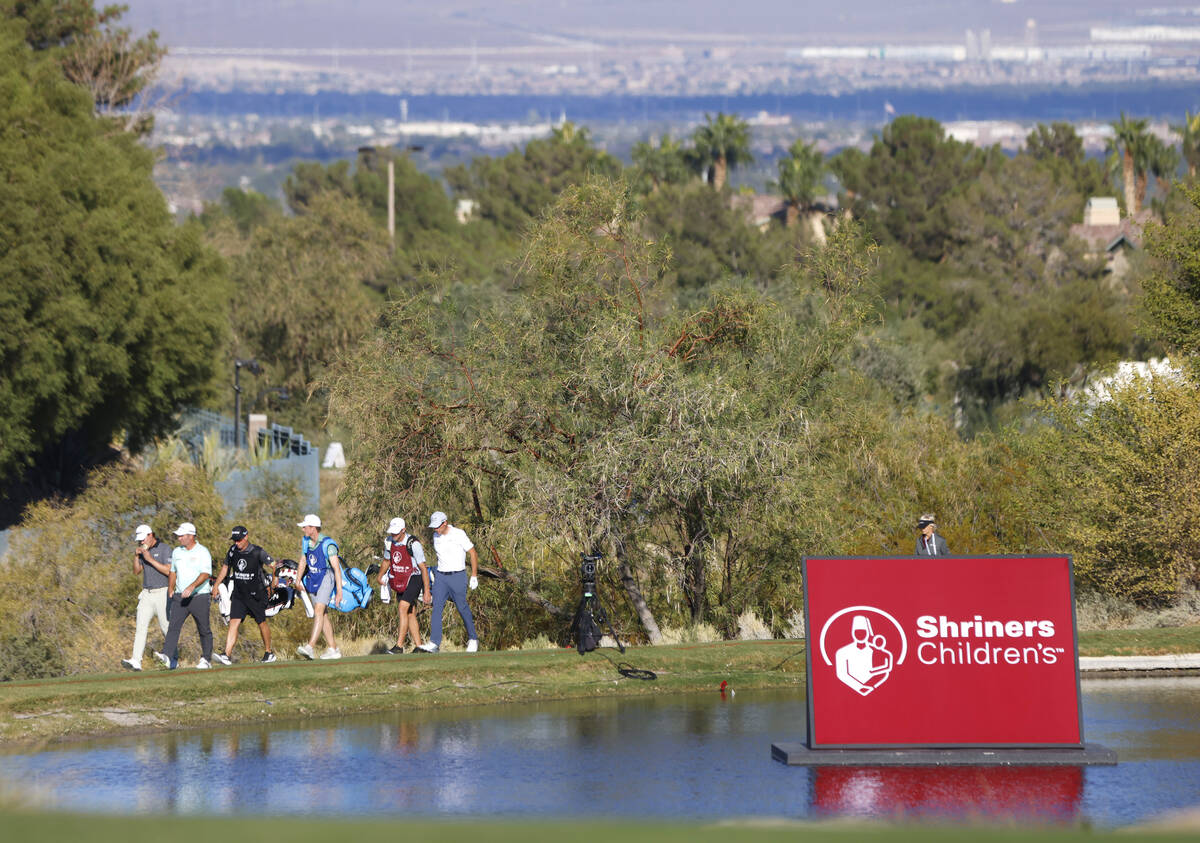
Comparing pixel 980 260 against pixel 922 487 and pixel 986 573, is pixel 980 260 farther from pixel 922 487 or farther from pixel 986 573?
pixel 986 573

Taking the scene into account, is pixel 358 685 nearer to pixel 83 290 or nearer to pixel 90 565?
pixel 90 565

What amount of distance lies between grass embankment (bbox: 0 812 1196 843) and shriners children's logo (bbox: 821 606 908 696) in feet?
12.9

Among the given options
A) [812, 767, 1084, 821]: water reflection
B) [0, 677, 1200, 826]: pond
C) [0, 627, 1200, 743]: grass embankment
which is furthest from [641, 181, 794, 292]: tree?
[812, 767, 1084, 821]: water reflection

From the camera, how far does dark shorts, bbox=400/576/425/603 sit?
16.2 meters

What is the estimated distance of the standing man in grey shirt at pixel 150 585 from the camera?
50.6ft

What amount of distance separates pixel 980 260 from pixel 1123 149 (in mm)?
48593

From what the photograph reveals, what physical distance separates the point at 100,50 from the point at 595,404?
1542 inches

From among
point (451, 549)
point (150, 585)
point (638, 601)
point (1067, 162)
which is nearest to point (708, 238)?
point (1067, 162)

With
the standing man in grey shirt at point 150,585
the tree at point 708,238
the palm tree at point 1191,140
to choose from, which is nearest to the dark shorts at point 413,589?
the standing man in grey shirt at point 150,585

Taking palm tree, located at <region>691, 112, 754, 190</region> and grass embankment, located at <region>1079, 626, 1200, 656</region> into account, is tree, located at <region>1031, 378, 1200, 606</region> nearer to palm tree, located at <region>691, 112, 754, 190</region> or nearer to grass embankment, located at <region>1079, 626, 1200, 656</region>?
grass embankment, located at <region>1079, 626, 1200, 656</region>

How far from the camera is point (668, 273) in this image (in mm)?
20531

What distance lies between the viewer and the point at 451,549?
1612 cm

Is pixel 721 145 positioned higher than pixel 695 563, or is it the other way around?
pixel 721 145

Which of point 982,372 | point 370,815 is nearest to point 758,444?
point 370,815
